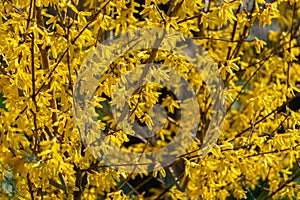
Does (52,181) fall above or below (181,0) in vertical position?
below

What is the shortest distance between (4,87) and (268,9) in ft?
4.46

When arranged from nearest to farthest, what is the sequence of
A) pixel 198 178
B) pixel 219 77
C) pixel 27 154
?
1. pixel 27 154
2. pixel 219 77
3. pixel 198 178

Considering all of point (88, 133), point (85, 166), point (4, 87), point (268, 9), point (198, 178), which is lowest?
point (198, 178)

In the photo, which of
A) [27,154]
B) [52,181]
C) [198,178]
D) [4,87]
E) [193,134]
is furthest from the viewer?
[193,134]

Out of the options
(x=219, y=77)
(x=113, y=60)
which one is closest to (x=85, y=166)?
(x=113, y=60)

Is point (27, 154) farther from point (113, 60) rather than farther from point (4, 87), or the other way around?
point (113, 60)

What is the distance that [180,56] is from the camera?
9.66 ft

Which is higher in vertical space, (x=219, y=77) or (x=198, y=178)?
(x=219, y=77)

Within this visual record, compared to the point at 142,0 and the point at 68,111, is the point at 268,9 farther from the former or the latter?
the point at 142,0

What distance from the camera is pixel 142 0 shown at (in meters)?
4.43

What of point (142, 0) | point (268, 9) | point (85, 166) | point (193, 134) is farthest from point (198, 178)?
point (142, 0)

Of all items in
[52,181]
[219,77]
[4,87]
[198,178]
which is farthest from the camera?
[198,178]

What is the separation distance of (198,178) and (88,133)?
3.84 feet

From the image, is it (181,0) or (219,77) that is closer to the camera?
(181,0)
